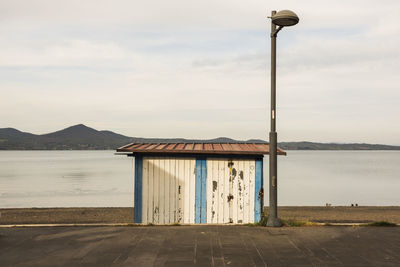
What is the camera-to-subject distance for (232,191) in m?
11.2

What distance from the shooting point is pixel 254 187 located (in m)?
11.2

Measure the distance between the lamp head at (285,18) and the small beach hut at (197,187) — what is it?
3.97 m

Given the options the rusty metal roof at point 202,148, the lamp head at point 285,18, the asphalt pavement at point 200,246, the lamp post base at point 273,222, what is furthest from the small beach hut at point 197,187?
the lamp head at point 285,18

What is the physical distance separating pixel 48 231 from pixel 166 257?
4.34 meters

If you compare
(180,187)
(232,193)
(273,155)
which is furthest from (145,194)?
(273,155)

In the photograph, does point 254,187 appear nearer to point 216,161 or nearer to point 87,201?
point 216,161

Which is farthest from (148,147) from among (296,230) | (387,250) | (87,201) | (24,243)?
(87,201)

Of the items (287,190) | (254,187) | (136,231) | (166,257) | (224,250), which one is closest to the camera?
(166,257)

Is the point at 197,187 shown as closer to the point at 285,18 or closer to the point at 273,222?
the point at 273,222

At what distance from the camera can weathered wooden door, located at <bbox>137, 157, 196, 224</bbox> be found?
11227 millimetres

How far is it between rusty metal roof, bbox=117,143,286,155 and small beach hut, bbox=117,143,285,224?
105mm

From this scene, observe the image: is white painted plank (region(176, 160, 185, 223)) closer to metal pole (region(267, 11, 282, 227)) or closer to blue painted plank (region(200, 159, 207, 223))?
blue painted plank (region(200, 159, 207, 223))

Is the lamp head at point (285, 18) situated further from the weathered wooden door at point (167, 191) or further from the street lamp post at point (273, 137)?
the weathered wooden door at point (167, 191)

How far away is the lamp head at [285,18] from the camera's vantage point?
958 centimetres
